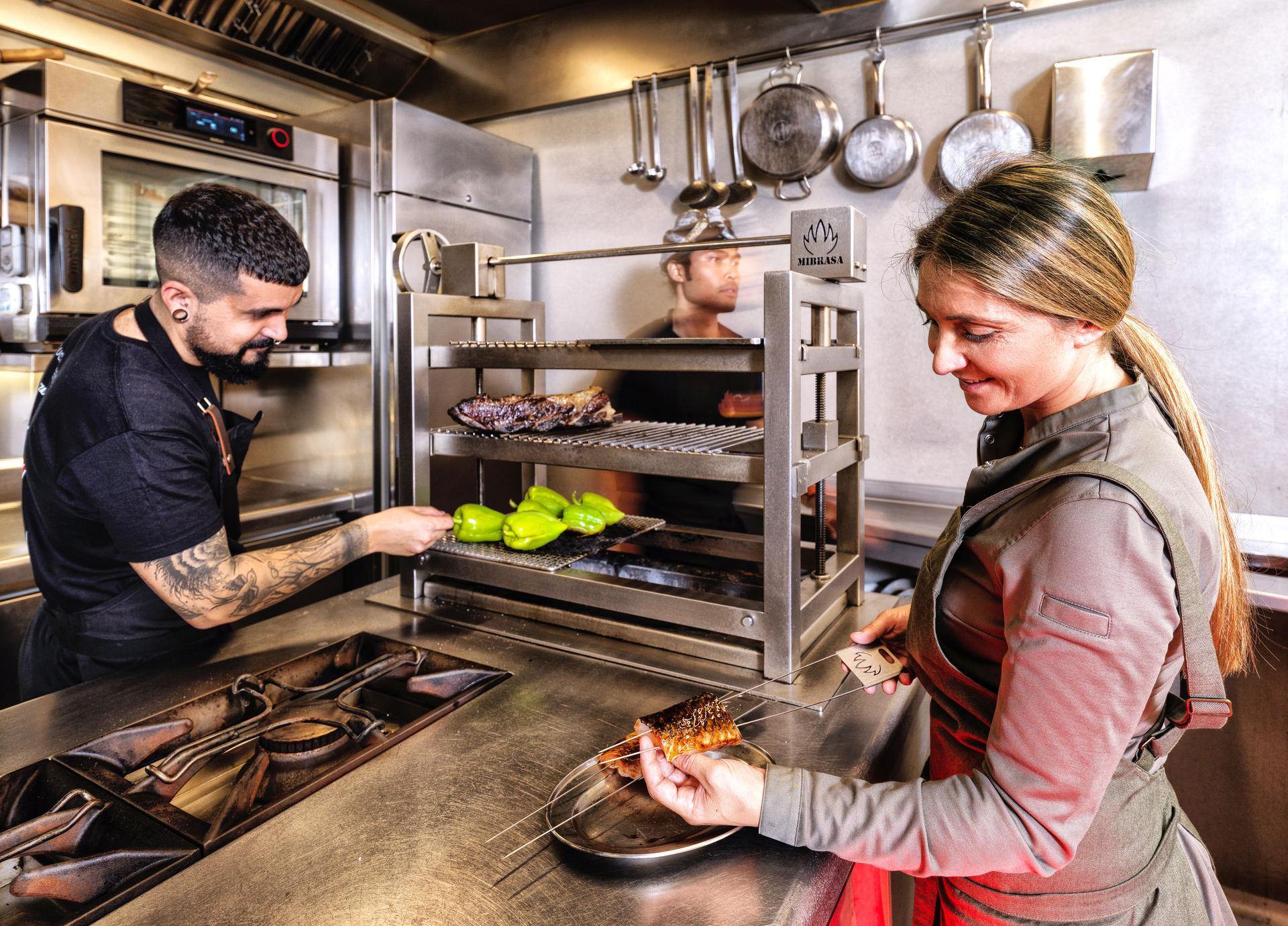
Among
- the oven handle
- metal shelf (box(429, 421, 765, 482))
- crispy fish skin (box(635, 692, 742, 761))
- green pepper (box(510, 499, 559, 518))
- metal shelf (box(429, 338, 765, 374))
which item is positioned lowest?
crispy fish skin (box(635, 692, 742, 761))

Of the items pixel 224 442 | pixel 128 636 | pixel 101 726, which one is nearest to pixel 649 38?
pixel 224 442

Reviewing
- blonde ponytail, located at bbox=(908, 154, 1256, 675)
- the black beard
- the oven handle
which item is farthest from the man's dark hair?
blonde ponytail, located at bbox=(908, 154, 1256, 675)

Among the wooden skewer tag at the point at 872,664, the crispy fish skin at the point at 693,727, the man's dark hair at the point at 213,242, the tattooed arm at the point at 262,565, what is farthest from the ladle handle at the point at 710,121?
the crispy fish skin at the point at 693,727

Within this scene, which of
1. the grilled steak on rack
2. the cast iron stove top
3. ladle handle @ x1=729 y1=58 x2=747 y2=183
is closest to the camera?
the cast iron stove top

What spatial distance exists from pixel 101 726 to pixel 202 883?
514 mm

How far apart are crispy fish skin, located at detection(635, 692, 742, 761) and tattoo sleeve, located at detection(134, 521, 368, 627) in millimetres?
975

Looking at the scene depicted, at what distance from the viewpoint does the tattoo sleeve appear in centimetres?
152

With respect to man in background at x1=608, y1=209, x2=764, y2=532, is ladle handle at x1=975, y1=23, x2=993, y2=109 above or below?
above

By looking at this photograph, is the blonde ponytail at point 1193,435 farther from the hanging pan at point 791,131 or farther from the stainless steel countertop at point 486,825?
the hanging pan at point 791,131

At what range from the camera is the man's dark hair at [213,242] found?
1662 millimetres

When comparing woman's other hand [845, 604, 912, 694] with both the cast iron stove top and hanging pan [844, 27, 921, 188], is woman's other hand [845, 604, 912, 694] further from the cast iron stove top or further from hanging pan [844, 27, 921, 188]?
hanging pan [844, 27, 921, 188]

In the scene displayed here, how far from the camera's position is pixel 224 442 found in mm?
1781

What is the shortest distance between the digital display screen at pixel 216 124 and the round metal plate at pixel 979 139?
2.40 meters

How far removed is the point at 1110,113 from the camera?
2301mm
